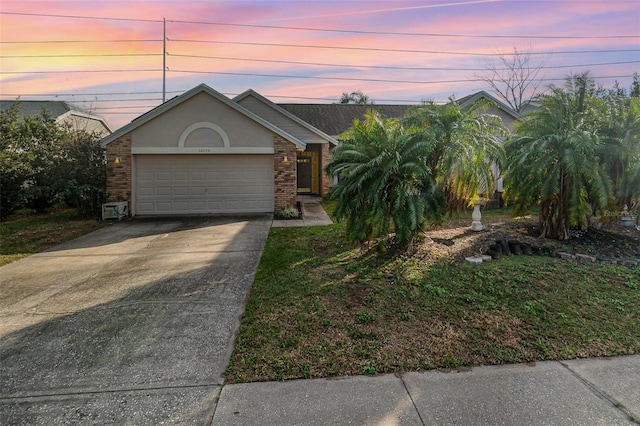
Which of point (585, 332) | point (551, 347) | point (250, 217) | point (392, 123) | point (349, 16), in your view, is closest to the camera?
point (551, 347)

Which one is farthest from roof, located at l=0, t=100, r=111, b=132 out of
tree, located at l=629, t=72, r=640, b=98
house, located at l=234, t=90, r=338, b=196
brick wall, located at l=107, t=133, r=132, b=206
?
tree, located at l=629, t=72, r=640, b=98

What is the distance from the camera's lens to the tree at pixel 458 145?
5.84 m

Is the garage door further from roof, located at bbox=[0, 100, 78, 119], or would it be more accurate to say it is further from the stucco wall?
roof, located at bbox=[0, 100, 78, 119]

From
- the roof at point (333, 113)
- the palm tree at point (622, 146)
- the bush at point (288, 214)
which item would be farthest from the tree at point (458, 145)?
the roof at point (333, 113)

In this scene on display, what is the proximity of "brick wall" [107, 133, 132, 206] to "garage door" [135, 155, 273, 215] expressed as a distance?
42 cm

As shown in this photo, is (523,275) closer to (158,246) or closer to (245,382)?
(245,382)

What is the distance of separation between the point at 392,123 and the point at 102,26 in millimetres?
12959

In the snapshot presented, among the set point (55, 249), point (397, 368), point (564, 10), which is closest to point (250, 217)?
point (55, 249)

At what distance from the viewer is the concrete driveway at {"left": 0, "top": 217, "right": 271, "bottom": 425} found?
277 centimetres

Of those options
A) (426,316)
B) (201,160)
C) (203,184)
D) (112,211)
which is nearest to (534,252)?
(426,316)

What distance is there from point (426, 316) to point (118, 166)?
39.0 feet

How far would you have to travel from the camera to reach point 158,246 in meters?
8.31

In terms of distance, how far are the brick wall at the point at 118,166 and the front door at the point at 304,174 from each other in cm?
878

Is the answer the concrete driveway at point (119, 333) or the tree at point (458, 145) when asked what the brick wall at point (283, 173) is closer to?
the concrete driveway at point (119, 333)
